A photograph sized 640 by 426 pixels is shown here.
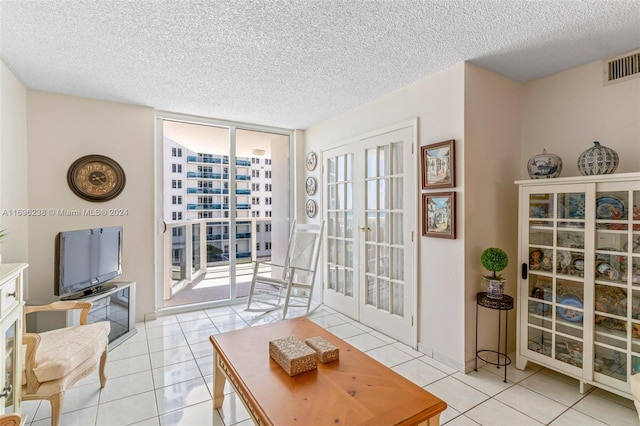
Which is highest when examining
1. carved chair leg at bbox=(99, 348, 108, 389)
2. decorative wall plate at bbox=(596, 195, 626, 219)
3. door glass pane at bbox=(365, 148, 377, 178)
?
door glass pane at bbox=(365, 148, 377, 178)

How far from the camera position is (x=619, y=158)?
229 cm

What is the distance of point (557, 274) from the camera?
2.28 m

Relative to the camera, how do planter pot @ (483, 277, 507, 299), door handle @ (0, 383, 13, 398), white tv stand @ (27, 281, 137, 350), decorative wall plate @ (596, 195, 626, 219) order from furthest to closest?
white tv stand @ (27, 281, 137, 350)
planter pot @ (483, 277, 507, 299)
decorative wall plate @ (596, 195, 626, 219)
door handle @ (0, 383, 13, 398)

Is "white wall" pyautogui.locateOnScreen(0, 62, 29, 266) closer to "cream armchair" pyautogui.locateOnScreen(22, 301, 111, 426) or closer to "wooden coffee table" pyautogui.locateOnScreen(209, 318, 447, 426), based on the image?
"cream armchair" pyautogui.locateOnScreen(22, 301, 111, 426)

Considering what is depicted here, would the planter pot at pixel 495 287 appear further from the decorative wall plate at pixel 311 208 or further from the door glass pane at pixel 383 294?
the decorative wall plate at pixel 311 208

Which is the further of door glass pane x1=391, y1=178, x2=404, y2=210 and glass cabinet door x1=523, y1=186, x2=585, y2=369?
door glass pane x1=391, y1=178, x2=404, y2=210

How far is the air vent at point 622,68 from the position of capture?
2215mm

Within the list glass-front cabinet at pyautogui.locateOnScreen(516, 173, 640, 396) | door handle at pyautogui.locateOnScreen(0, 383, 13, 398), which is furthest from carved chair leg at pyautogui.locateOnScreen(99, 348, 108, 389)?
glass-front cabinet at pyautogui.locateOnScreen(516, 173, 640, 396)

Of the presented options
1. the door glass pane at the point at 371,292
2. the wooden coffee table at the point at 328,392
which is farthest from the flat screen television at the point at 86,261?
the door glass pane at the point at 371,292

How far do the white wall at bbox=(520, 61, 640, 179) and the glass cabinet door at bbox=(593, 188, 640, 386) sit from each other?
1.64ft

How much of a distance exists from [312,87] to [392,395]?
8.57ft

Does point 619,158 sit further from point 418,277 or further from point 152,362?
point 152,362

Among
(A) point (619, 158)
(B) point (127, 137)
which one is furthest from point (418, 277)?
(B) point (127, 137)

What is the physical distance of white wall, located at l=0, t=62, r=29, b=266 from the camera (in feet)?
7.97
